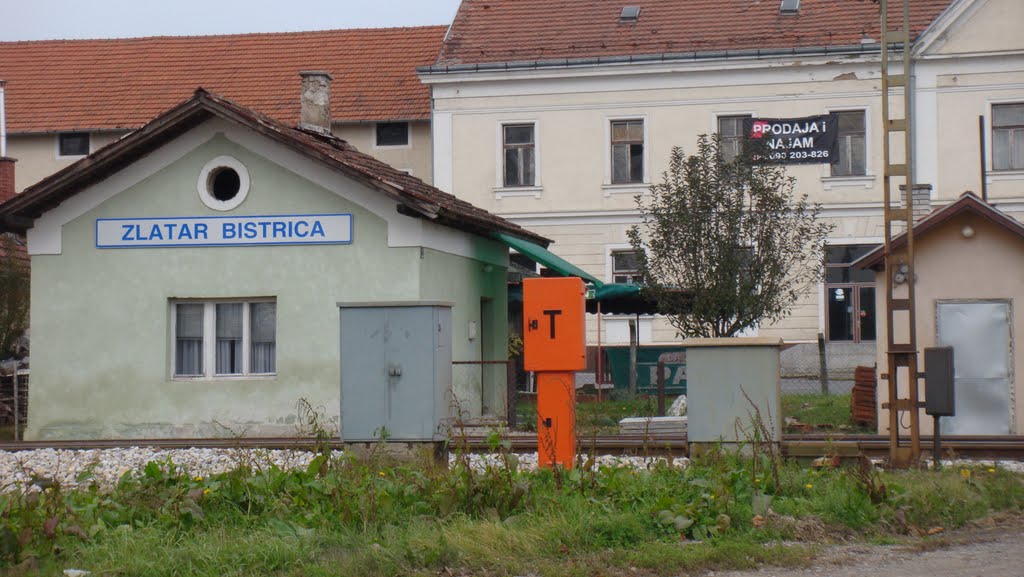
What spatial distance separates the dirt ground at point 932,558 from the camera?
8156 mm

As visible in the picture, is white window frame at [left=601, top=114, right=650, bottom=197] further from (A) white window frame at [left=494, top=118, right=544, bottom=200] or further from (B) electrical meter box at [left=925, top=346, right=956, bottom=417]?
(B) electrical meter box at [left=925, top=346, right=956, bottom=417]

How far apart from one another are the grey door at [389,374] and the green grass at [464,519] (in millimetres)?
780

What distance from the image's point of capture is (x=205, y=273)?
62.6 ft

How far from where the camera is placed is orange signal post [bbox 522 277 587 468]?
37.9ft

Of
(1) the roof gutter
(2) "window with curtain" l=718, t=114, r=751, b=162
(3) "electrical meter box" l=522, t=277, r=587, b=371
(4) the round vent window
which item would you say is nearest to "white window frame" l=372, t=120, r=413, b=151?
(1) the roof gutter

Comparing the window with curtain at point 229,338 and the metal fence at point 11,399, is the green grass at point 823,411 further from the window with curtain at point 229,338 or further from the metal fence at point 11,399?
the metal fence at point 11,399

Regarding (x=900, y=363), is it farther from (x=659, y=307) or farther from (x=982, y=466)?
(x=659, y=307)

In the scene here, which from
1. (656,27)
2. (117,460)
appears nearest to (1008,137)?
(656,27)

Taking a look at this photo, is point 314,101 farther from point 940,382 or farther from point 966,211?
point 940,382

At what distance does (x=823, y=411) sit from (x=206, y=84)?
2546cm

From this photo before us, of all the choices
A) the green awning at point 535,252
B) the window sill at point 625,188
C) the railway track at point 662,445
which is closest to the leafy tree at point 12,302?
the railway track at point 662,445

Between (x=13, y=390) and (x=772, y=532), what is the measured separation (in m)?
16.6

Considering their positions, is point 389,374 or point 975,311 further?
point 975,311

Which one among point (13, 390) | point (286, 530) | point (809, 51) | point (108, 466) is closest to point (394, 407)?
point (286, 530)
